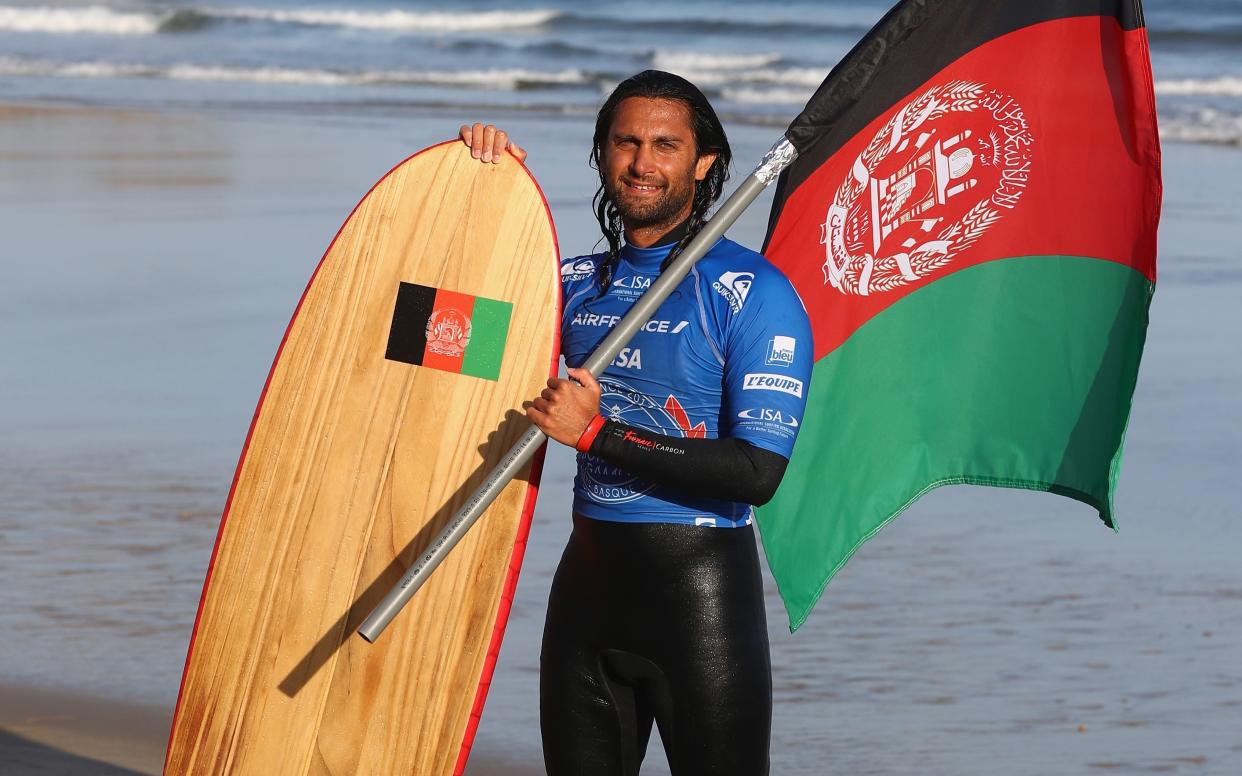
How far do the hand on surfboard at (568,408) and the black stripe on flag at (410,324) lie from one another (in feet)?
1.77

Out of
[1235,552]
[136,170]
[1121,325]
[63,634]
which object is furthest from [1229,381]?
[136,170]

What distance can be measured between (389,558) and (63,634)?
2104 mm

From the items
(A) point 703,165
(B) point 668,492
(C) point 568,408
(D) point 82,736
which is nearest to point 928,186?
(A) point 703,165

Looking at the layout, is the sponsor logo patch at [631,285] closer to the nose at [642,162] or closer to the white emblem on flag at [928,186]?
the nose at [642,162]

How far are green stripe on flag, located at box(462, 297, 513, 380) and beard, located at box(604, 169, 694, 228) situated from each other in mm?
341

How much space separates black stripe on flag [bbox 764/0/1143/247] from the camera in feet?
10.6

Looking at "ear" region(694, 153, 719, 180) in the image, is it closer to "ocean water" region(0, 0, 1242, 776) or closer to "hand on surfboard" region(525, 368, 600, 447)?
"hand on surfboard" region(525, 368, 600, 447)

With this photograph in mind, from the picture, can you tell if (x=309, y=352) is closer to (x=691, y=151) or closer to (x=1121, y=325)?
(x=691, y=151)

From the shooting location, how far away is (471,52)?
2550 cm

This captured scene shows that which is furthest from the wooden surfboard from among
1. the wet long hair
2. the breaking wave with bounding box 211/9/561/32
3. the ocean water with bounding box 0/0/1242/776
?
the breaking wave with bounding box 211/9/561/32

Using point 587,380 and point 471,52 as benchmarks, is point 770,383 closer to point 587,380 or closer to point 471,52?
point 587,380

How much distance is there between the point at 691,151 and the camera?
9.14ft

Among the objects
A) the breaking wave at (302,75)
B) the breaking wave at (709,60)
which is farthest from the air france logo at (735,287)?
the breaking wave at (709,60)

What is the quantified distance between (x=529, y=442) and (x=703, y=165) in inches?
22.8
